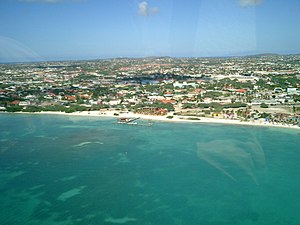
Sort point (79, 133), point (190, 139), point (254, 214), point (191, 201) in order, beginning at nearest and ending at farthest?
1. point (254, 214)
2. point (191, 201)
3. point (190, 139)
4. point (79, 133)

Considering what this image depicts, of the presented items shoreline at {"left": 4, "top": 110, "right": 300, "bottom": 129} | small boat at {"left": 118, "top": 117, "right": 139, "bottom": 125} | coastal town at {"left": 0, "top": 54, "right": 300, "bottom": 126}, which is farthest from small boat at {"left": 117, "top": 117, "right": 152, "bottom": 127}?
coastal town at {"left": 0, "top": 54, "right": 300, "bottom": 126}

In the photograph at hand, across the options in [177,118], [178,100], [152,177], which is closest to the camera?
[152,177]

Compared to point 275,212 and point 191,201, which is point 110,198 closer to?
point 191,201

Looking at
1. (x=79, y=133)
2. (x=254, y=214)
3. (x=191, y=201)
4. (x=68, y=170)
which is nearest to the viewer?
(x=254, y=214)

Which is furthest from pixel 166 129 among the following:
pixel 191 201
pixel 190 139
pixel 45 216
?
pixel 45 216

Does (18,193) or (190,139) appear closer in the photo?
(18,193)

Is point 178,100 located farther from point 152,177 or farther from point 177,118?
point 152,177

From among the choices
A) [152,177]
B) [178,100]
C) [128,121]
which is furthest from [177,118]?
[152,177]

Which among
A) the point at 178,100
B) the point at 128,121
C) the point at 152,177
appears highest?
the point at 178,100
